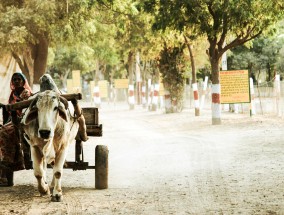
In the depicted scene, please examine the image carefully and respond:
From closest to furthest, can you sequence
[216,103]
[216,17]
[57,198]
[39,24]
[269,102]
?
[57,198]
[39,24]
[216,17]
[216,103]
[269,102]

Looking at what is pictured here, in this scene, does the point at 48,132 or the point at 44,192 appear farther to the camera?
the point at 44,192

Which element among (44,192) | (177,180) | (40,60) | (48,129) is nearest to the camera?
(48,129)

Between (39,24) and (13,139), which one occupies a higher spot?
(39,24)

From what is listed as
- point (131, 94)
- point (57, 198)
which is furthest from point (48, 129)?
point (131, 94)

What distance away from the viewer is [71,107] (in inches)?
366

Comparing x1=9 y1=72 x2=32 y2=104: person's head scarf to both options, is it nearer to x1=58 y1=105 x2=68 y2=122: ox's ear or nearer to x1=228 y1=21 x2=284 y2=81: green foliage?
x1=58 y1=105 x2=68 y2=122: ox's ear

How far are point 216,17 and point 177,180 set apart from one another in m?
12.7

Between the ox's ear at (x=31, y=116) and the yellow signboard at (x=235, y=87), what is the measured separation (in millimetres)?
15461

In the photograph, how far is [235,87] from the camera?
22.8 metres

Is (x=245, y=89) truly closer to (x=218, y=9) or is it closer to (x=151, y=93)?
(x=218, y=9)

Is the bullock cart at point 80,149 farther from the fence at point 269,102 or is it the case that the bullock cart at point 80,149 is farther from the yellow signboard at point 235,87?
the fence at point 269,102

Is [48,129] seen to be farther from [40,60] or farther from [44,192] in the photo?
[40,60]

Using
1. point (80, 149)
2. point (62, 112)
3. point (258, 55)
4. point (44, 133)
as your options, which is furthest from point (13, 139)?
point (258, 55)

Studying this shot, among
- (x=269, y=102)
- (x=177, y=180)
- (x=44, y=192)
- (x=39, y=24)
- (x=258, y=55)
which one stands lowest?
(x=177, y=180)
